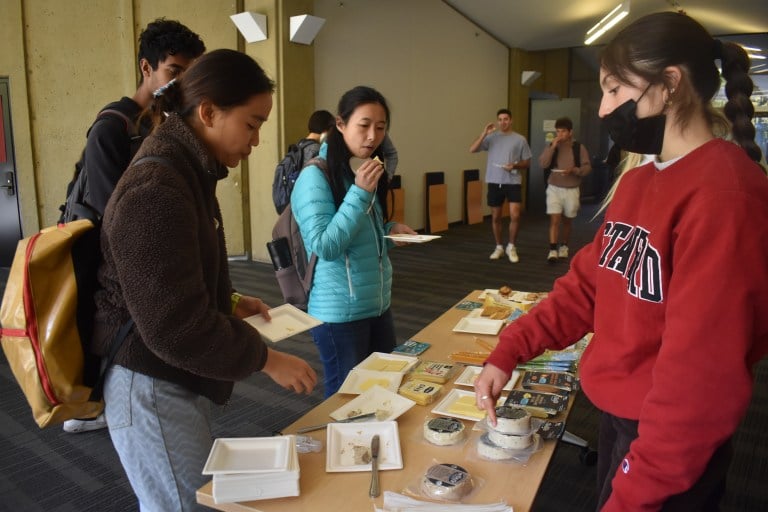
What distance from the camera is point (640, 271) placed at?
2.96 ft

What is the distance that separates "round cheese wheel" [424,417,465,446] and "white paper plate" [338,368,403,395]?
0.24 m

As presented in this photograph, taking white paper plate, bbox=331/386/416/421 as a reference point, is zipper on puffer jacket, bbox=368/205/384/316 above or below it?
above

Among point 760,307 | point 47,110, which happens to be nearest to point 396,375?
point 760,307

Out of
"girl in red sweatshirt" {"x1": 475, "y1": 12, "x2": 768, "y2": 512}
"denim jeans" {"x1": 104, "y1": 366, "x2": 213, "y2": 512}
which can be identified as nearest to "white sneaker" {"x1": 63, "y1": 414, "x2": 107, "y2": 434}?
"denim jeans" {"x1": 104, "y1": 366, "x2": 213, "y2": 512}

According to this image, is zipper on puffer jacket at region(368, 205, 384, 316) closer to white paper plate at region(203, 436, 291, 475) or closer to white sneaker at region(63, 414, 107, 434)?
white paper plate at region(203, 436, 291, 475)

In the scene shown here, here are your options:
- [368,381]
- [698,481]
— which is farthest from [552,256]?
[698,481]

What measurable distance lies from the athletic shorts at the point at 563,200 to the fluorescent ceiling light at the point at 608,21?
12.3 feet

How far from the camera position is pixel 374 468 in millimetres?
1130

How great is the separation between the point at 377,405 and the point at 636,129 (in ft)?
2.84

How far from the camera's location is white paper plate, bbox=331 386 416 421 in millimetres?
1378

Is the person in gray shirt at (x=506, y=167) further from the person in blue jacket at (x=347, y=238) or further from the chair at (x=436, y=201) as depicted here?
the person in blue jacket at (x=347, y=238)

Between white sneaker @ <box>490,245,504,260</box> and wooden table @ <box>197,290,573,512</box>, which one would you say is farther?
white sneaker @ <box>490,245,504,260</box>

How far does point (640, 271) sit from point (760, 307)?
0.17m

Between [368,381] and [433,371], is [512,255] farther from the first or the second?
[368,381]
